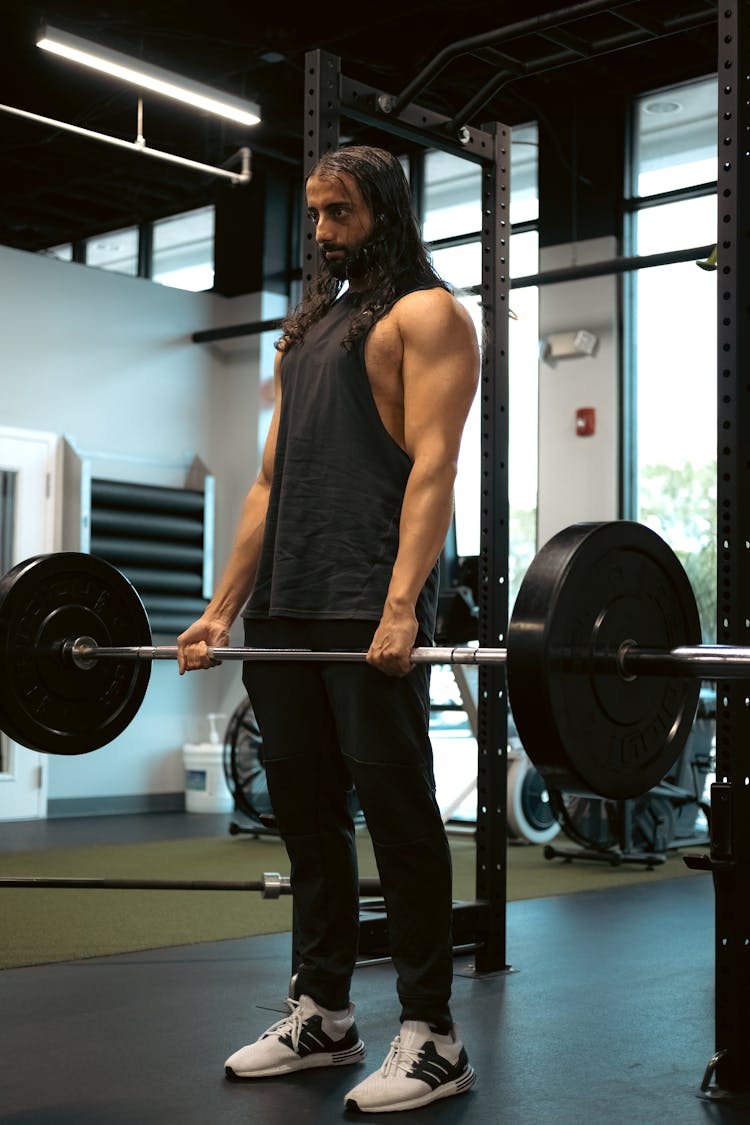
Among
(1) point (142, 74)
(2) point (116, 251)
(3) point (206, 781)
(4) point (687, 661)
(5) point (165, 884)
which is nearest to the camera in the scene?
(4) point (687, 661)

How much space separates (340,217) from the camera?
7.73ft

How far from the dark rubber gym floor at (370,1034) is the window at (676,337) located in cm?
320

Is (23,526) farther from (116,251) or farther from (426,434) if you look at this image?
(426,434)

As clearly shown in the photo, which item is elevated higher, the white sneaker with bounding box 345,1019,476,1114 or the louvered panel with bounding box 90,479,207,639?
the louvered panel with bounding box 90,479,207,639

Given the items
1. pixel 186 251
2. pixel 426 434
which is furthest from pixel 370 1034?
pixel 186 251

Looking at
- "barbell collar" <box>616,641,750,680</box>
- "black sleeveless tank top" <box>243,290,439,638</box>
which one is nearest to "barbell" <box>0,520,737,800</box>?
"barbell collar" <box>616,641,750,680</box>

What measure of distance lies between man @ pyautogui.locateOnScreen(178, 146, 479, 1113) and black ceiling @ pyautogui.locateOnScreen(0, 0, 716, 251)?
3596 mm

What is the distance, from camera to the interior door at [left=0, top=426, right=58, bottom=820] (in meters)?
7.06

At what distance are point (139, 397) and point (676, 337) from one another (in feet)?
9.95

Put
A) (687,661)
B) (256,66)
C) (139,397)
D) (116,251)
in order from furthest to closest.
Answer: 1. (116,251)
2. (139,397)
3. (256,66)
4. (687,661)

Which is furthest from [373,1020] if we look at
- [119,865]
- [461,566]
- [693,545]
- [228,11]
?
[228,11]

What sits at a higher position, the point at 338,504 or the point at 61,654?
the point at 338,504

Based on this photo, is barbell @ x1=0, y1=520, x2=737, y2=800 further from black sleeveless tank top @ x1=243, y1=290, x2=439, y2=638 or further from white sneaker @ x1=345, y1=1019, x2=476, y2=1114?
white sneaker @ x1=345, y1=1019, x2=476, y2=1114

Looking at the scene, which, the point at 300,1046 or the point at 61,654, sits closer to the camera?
the point at 300,1046
